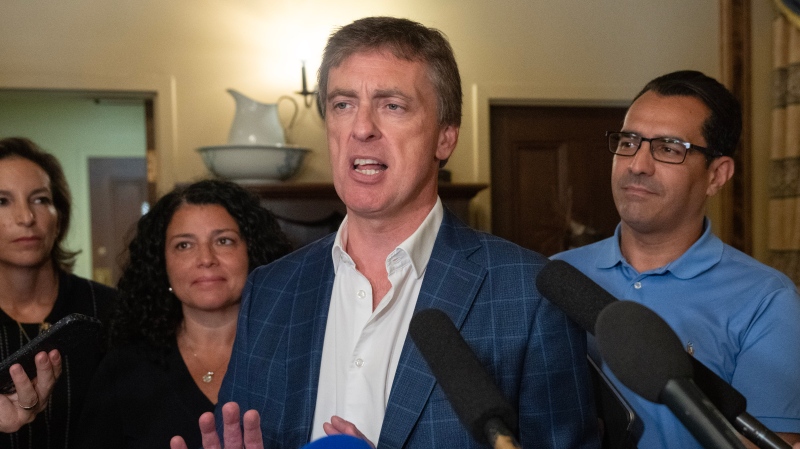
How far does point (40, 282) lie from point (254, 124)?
1312 millimetres

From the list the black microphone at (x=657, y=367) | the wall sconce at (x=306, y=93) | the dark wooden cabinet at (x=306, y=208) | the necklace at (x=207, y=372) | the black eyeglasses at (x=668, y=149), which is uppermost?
the wall sconce at (x=306, y=93)

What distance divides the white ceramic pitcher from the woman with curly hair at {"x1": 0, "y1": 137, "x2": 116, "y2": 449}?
1018mm

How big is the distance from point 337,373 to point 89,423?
0.96 meters

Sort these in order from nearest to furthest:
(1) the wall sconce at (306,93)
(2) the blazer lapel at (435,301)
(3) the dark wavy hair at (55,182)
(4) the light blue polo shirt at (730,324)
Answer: (2) the blazer lapel at (435,301)
(4) the light blue polo shirt at (730,324)
(3) the dark wavy hair at (55,182)
(1) the wall sconce at (306,93)

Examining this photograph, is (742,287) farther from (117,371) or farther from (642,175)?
(117,371)

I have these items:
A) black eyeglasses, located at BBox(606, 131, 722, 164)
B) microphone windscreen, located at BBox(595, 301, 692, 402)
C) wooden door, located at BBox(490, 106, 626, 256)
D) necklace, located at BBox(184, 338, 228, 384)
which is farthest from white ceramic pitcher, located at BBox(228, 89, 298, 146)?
microphone windscreen, located at BBox(595, 301, 692, 402)

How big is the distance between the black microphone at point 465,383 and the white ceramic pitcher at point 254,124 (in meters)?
2.50

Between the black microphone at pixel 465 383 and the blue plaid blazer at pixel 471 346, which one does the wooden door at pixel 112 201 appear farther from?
the black microphone at pixel 465 383

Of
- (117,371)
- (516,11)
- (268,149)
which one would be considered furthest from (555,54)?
(117,371)

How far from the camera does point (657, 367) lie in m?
0.63

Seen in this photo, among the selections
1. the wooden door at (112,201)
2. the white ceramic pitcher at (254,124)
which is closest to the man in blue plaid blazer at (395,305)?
the white ceramic pitcher at (254,124)

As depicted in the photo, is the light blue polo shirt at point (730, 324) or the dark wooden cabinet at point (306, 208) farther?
the dark wooden cabinet at point (306, 208)

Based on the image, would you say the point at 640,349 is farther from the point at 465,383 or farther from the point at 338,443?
the point at 338,443

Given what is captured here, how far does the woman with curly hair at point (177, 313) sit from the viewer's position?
182 cm
